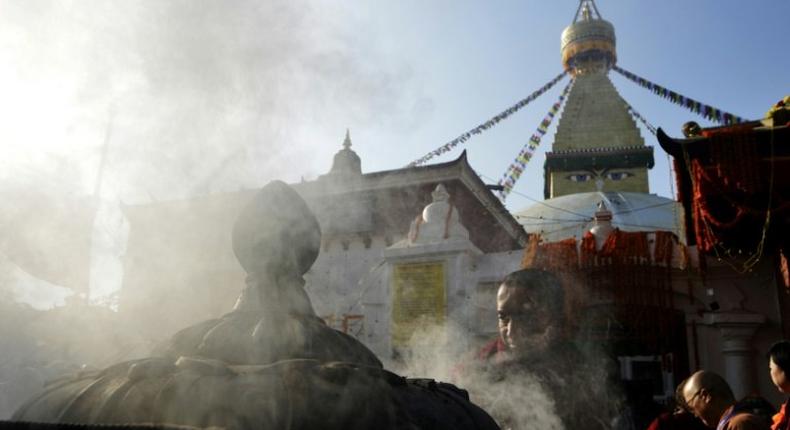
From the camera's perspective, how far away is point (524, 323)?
3.96m

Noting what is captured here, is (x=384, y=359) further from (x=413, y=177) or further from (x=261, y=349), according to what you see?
(x=413, y=177)

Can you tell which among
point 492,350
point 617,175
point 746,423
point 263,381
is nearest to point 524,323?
point 492,350

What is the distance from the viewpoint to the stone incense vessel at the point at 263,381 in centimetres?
182

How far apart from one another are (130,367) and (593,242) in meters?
7.08

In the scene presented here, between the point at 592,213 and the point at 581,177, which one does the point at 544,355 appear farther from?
the point at 581,177

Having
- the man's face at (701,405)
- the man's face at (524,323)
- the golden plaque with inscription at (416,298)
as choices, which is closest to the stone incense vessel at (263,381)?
the man's face at (524,323)

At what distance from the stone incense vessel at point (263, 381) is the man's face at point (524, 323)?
1.56 meters

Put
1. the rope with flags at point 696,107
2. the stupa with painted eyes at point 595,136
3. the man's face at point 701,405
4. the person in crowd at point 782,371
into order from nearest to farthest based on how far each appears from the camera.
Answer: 1. the person in crowd at point 782,371
2. the man's face at point 701,405
3. the rope with flags at point 696,107
4. the stupa with painted eyes at point 595,136

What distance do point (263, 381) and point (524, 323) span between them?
248cm

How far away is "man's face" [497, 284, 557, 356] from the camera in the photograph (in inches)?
154

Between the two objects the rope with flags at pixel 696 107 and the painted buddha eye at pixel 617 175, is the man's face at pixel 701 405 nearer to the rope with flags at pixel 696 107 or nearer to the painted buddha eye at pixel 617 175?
the rope with flags at pixel 696 107

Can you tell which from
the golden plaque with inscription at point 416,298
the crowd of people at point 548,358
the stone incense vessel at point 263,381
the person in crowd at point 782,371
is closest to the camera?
the stone incense vessel at point 263,381

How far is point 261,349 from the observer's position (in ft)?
7.53

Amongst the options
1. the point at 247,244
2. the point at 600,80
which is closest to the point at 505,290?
the point at 247,244
